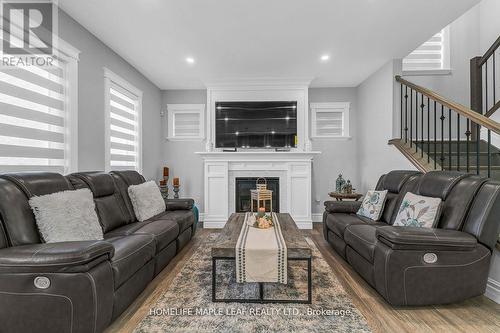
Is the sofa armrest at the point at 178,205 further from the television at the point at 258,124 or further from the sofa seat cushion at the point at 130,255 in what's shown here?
the television at the point at 258,124

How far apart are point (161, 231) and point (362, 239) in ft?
6.47

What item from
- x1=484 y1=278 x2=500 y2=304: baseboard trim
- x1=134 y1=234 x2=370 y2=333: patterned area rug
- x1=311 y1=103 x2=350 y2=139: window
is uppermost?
x1=311 y1=103 x2=350 y2=139: window

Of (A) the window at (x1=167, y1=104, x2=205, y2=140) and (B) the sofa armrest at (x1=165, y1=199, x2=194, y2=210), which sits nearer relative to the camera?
(B) the sofa armrest at (x1=165, y1=199, x2=194, y2=210)

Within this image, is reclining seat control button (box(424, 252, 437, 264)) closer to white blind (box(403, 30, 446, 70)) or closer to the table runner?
the table runner

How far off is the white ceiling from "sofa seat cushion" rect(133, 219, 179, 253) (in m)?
2.28

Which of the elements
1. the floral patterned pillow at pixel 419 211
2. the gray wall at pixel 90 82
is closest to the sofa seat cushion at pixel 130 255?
the gray wall at pixel 90 82

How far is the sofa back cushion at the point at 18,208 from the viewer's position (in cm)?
162

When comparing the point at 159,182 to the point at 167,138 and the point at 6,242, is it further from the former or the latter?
the point at 6,242

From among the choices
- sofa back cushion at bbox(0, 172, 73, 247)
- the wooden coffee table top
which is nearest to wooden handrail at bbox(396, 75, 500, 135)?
the wooden coffee table top

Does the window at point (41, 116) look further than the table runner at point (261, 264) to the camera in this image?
Yes

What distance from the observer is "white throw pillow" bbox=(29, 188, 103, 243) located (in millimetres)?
1770

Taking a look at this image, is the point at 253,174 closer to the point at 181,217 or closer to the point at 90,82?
the point at 181,217

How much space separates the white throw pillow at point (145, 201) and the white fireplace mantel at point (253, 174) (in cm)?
134

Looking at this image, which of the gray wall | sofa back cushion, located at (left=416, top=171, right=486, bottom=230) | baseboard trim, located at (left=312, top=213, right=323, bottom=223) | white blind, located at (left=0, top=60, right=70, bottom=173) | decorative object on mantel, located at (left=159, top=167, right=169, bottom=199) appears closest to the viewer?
sofa back cushion, located at (left=416, top=171, right=486, bottom=230)
